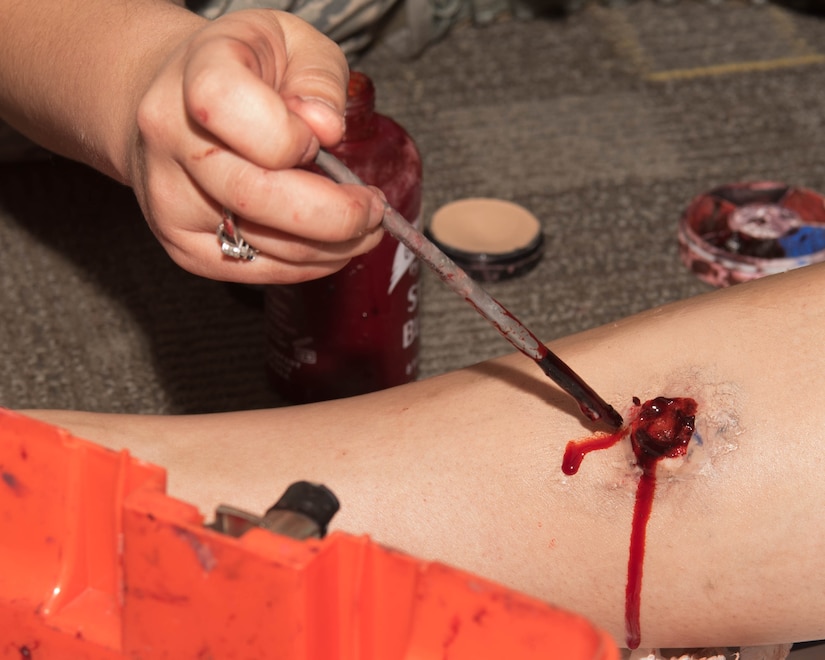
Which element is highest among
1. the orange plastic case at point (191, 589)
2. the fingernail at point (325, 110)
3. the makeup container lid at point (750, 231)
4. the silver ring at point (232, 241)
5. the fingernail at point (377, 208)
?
the fingernail at point (325, 110)

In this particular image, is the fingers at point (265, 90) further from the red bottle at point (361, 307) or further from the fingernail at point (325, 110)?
the red bottle at point (361, 307)

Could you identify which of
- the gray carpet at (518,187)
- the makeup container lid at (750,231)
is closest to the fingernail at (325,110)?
the gray carpet at (518,187)

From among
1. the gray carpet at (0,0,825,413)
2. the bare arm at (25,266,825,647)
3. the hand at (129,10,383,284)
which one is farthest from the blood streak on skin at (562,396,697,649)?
the gray carpet at (0,0,825,413)

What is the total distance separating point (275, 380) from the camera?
1.17m

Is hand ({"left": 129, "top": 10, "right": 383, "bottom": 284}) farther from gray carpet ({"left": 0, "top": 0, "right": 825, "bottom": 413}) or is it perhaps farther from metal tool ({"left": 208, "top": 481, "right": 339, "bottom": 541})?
gray carpet ({"left": 0, "top": 0, "right": 825, "bottom": 413})

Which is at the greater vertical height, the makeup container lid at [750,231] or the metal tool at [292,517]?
the metal tool at [292,517]

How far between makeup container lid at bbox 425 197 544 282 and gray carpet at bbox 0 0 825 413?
3 centimetres

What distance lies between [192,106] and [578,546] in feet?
1.36

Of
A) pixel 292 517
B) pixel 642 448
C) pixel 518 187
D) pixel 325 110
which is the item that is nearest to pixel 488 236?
pixel 518 187

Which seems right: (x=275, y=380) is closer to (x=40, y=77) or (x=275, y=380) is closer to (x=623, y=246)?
(x=40, y=77)

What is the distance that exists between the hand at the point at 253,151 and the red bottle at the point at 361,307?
0.94 feet

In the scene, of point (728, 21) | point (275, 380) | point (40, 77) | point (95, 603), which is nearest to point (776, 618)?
point (95, 603)

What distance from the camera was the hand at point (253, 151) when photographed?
58 cm

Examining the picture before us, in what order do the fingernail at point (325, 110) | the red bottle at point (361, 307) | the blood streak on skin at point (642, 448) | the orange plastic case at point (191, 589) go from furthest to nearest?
the red bottle at point (361, 307) → the blood streak on skin at point (642, 448) → the fingernail at point (325, 110) → the orange plastic case at point (191, 589)
